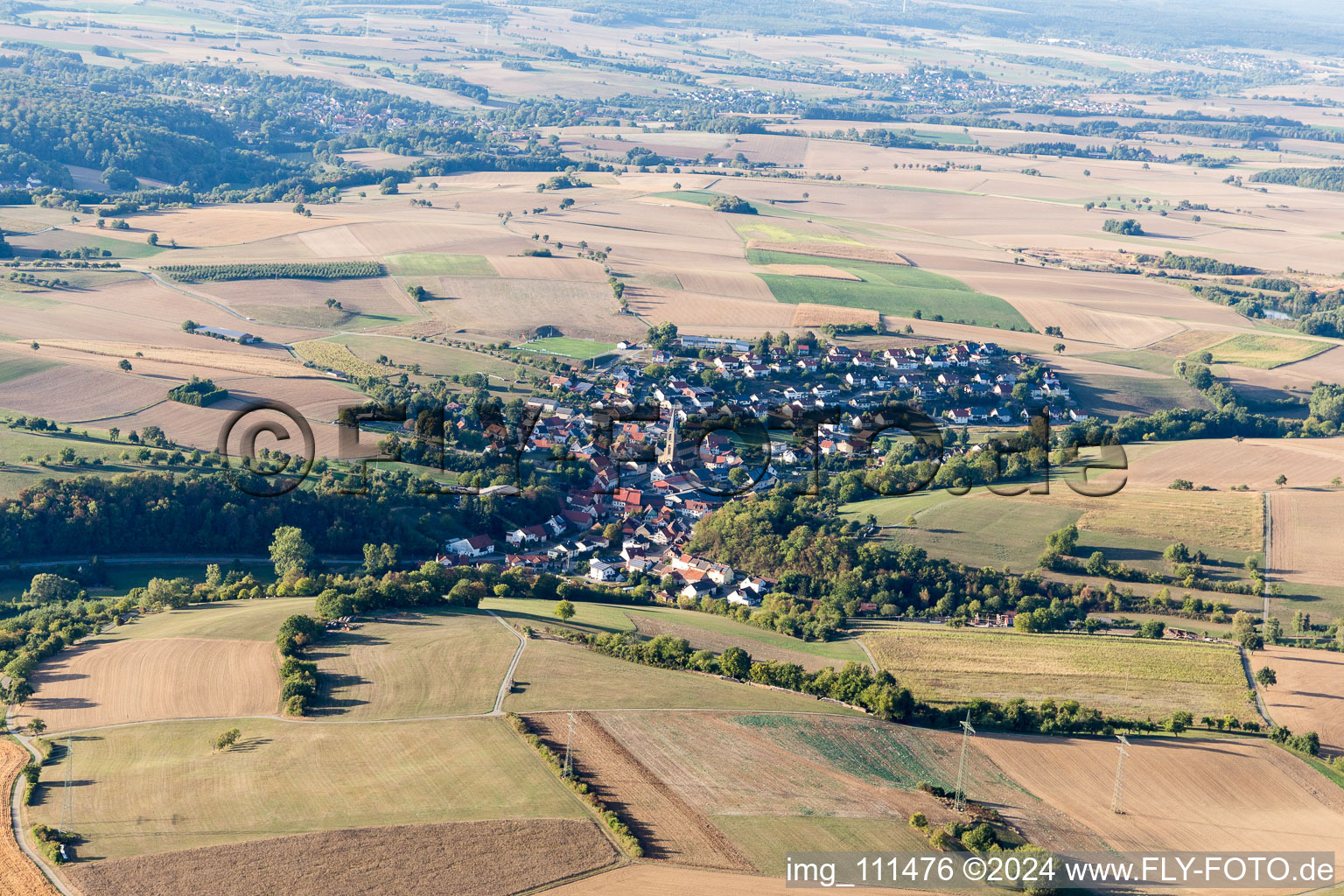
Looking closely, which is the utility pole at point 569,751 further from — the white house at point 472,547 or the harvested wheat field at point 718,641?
the white house at point 472,547

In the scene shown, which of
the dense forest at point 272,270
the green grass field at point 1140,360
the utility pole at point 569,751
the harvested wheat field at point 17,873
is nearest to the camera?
the harvested wheat field at point 17,873

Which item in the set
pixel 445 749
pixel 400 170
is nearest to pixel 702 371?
pixel 445 749

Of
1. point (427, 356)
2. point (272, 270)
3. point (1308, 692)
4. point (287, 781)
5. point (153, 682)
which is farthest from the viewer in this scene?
point (272, 270)

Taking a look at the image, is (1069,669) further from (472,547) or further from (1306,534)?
(472,547)

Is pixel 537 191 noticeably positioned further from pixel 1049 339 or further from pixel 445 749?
pixel 445 749

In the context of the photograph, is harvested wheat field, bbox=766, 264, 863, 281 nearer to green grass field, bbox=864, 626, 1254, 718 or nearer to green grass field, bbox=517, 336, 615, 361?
green grass field, bbox=517, 336, 615, 361

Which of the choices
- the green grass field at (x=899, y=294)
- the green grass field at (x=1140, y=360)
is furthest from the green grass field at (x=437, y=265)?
the green grass field at (x=1140, y=360)

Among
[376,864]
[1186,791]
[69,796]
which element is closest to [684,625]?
[1186,791]
